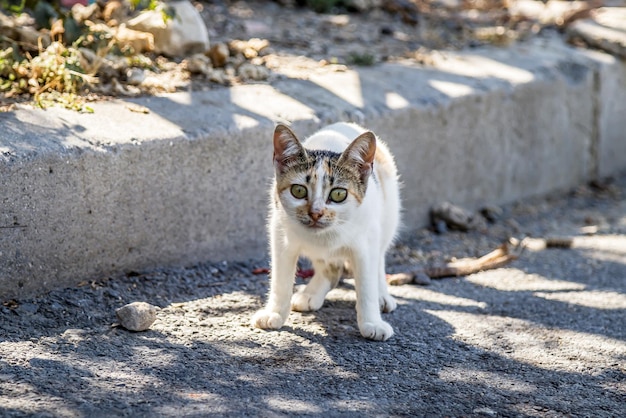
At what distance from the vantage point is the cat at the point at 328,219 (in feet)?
12.5

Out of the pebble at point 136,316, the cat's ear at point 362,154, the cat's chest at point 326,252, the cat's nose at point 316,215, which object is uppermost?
the cat's ear at point 362,154

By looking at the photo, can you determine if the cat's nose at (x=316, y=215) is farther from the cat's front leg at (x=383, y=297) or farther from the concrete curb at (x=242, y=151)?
the concrete curb at (x=242, y=151)

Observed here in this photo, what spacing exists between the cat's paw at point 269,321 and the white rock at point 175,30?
2.28 m

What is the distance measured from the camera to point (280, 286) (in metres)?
4.10

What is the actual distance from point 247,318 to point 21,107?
1498 mm

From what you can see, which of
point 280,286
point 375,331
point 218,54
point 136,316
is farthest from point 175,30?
point 375,331

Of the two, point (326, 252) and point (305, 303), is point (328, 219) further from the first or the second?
point (305, 303)

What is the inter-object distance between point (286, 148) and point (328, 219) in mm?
342

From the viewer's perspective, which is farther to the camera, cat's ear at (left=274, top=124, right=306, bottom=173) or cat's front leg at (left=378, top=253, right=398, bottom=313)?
cat's front leg at (left=378, top=253, right=398, bottom=313)

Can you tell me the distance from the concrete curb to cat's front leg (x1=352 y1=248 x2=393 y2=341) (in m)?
1.12

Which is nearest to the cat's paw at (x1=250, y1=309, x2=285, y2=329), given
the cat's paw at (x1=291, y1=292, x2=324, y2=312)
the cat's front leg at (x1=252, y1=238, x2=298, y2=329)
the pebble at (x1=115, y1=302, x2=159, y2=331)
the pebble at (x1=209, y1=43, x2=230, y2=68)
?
the cat's front leg at (x1=252, y1=238, x2=298, y2=329)

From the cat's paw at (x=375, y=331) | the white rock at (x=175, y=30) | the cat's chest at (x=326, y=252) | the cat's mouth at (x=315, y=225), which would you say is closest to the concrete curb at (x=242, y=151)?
the white rock at (x=175, y=30)

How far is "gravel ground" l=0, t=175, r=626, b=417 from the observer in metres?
3.35

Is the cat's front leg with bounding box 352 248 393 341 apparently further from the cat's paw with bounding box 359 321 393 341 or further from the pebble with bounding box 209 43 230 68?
the pebble with bounding box 209 43 230 68
